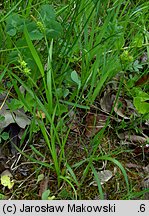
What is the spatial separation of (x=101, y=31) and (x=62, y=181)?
57cm

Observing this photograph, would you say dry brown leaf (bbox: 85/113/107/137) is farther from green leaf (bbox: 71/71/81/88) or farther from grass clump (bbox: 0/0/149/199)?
green leaf (bbox: 71/71/81/88)

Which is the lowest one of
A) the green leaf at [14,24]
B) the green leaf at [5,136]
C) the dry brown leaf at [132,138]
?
the dry brown leaf at [132,138]

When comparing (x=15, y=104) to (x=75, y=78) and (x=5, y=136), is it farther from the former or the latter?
(x=75, y=78)

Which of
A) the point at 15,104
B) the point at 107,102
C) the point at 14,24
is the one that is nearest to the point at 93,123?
the point at 107,102

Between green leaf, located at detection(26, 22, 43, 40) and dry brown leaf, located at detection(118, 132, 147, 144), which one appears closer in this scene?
green leaf, located at detection(26, 22, 43, 40)

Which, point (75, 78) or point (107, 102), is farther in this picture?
point (107, 102)

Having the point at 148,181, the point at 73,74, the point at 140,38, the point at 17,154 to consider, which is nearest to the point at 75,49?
the point at 73,74

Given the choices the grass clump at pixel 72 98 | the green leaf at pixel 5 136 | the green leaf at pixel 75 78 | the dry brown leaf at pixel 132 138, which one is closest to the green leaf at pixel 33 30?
the grass clump at pixel 72 98

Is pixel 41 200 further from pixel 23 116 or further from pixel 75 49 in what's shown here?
pixel 75 49

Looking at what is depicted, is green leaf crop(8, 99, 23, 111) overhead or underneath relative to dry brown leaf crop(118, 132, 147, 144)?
overhead

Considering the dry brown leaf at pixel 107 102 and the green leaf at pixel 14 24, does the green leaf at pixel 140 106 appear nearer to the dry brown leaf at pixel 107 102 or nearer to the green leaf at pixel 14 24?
the dry brown leaf at pixel 107 102

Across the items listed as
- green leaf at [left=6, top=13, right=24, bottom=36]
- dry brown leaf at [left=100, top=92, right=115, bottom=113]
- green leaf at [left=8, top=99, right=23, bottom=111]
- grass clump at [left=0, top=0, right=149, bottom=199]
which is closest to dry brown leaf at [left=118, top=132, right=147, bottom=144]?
grass clump at [left=0, top=0, right=149, bottom=199]

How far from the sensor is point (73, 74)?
169 centimetres

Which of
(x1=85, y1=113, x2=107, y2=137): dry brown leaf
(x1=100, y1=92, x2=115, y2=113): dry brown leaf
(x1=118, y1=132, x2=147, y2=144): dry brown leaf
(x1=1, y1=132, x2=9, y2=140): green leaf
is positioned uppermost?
(x1=1, y1=132, x2=9, y2=140): green leaf
